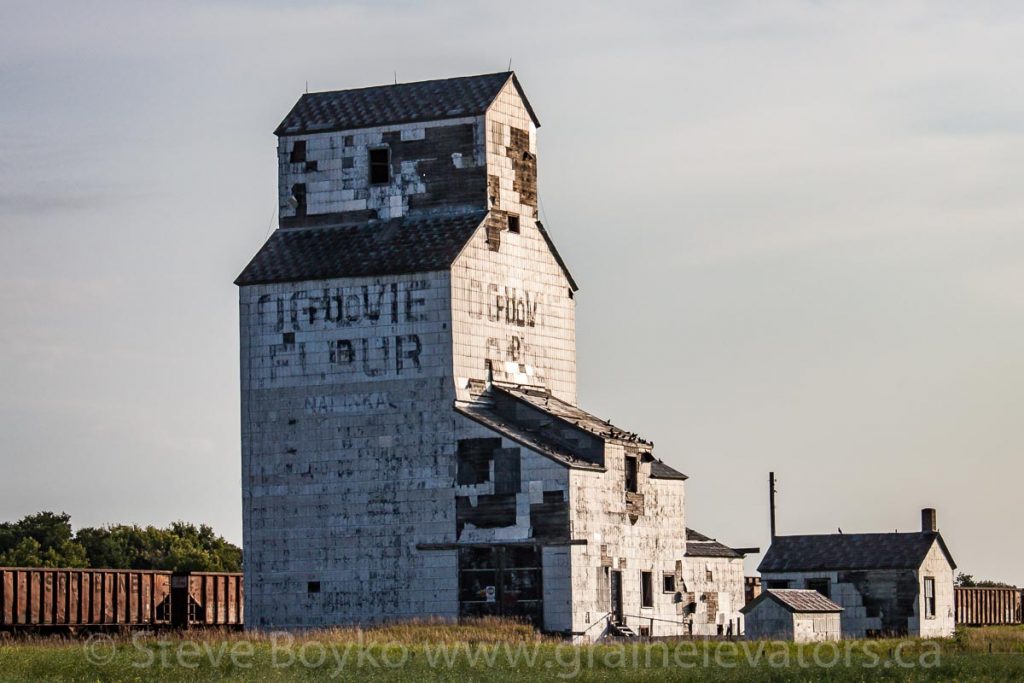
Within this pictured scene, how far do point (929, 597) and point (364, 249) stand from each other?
1047 inches

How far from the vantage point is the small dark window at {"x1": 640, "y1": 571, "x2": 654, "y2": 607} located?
67562 mm

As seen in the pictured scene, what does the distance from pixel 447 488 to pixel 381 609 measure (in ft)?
13.5

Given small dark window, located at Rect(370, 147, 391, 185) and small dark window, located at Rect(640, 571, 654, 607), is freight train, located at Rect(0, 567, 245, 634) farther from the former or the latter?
small dark window, located at Rect(370, 147, 391, 185)

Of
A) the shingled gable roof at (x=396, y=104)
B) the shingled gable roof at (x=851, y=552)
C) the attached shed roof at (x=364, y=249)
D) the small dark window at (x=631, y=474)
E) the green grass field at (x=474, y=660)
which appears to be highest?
the shingled gable roof at (x=396, y=104)

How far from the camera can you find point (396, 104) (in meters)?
69.1

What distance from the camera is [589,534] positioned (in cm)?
6391

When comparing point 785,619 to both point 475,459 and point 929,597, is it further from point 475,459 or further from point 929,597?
point 929,597

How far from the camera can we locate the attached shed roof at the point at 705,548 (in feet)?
237

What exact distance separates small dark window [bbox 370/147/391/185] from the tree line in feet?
123

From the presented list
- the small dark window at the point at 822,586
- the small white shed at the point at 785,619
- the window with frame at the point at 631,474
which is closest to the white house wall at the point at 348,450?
the window with frame at the point at 631,474

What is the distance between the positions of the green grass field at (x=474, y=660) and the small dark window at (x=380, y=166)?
16487 millimetres

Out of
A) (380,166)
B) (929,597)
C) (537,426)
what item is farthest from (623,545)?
(929,597)

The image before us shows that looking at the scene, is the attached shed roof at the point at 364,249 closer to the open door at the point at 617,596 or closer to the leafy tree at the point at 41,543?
→ the open door at the point at 617,596

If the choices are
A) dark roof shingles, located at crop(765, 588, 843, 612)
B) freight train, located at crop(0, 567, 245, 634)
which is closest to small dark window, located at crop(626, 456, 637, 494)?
dark roof shingles, located at crop(765, 588, 843, 612)
